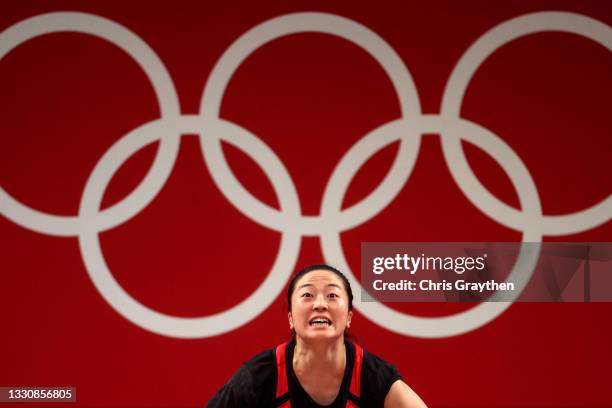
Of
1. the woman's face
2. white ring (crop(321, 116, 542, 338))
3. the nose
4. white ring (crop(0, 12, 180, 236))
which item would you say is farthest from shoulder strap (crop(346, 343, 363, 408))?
white ring (crop(0, 12, 180, 236))

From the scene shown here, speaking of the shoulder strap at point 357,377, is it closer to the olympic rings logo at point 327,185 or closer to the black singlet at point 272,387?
the black singlet at point 272,387

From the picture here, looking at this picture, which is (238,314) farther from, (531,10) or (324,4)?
(531,10)

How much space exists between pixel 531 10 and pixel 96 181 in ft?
7.41

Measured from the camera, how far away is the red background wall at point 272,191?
322 cm

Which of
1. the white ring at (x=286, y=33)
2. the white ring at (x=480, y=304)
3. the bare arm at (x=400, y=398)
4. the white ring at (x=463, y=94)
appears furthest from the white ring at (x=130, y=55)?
the bare arm at (x=400, y=398)

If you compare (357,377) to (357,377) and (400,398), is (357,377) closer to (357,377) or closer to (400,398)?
(357,377)

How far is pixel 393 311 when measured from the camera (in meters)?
3.22

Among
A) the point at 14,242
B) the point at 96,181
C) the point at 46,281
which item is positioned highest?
the point at 96,181

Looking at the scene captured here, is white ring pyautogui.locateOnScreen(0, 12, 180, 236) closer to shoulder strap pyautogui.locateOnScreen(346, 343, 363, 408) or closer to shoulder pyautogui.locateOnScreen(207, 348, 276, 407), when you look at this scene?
shoulder pyautogui.locateOnScreen(207, 348, 276, 407)

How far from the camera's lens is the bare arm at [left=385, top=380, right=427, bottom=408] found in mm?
2010

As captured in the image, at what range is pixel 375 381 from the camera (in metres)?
2.05

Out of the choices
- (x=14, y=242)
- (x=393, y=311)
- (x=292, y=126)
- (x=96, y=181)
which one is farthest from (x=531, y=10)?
(x=14, y=242)

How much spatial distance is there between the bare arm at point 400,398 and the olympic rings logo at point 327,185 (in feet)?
3.86

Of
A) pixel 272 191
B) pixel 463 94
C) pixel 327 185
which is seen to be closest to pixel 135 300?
pixel 272 191
